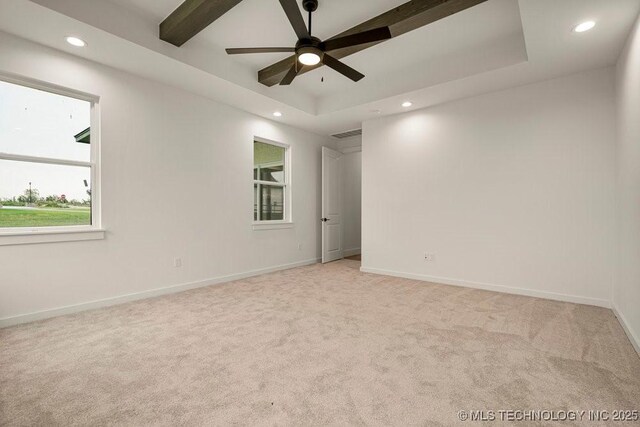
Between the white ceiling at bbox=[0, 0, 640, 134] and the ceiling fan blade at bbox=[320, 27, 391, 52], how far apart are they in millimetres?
495

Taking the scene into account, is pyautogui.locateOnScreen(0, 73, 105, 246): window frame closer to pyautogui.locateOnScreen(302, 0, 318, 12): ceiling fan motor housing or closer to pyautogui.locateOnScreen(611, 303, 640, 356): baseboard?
pyautogui.locateOnScreen(302, 0, 318, 12): ceiling fan motor housing

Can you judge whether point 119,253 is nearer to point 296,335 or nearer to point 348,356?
point 296,335

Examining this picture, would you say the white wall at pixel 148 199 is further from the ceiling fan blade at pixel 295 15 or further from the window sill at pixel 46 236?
the ceiling fan blade at pixel 295 15

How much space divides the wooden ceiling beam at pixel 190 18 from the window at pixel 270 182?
7.21 ft

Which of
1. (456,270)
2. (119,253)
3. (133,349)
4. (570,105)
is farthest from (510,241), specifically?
(119,253)

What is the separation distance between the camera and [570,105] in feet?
11.2

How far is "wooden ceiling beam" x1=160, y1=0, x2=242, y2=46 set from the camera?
8.17 ft

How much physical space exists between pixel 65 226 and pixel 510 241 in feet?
17.3

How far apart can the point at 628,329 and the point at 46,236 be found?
17.9 ft

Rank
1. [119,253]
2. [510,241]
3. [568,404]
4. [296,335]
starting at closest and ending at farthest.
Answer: [568,404] → [296,335] → [119,253] → [510,241]

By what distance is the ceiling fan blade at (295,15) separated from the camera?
201cm

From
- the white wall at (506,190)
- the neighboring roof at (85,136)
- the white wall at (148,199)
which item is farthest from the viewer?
the white wall at (506,190)

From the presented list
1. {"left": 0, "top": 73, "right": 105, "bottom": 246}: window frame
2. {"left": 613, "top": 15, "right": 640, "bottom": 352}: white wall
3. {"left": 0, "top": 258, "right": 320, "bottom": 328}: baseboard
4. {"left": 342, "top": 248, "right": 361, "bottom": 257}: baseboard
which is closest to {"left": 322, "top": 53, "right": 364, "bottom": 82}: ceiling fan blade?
{"left": 613, "top": 15, "right": 640, "bottom": 352}: white wall

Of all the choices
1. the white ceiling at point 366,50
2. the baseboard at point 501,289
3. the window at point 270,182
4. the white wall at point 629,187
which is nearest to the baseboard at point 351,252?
the baseboard at point 501,289
